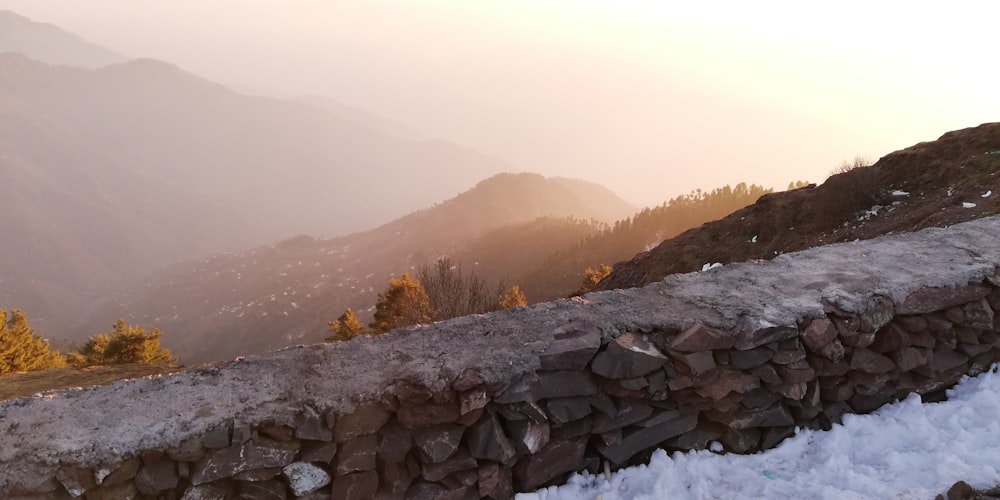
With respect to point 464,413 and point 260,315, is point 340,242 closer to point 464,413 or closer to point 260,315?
point 260,315

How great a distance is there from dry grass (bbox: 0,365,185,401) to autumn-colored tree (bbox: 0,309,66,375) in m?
13.7

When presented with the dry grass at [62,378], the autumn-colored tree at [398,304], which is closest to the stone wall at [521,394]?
the dry grass at [62,378]

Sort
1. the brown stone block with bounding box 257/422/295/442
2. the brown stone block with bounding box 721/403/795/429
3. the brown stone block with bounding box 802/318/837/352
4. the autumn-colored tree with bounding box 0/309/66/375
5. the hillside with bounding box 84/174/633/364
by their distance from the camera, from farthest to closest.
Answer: the hillside with bounding box 84/174/633/364
the autumn-colored tree with bounding box 0/309/66/375
the brown stone block with bounding box 802/318/837/352
the brown stone block with bounding box 721/403/795/429
the brown stone block with bounding box 257/422/295/442

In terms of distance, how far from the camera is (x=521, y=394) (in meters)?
4.57

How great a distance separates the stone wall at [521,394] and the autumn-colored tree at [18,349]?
25818 millimetres

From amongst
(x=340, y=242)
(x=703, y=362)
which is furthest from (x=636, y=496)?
(x=340, y=242)

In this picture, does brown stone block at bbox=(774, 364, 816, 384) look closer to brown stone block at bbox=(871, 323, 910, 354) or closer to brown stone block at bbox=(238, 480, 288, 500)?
brown stone block at bbox=(871, 323, 910, 354)

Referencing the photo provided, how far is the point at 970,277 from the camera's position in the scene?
609 centimetres

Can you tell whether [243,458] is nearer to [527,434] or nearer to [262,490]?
[262,490]

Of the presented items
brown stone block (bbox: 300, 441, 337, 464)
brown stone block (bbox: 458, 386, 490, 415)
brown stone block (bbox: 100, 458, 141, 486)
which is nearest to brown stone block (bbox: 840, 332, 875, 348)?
brown stone block (bbox: 458, 386, 490, 415)

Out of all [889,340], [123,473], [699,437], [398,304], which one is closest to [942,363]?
[889,340]

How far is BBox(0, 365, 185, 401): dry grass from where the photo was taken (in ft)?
35.0

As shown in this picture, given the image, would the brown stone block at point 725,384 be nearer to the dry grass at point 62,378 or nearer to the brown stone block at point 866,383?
the brown stone block at point 866,383

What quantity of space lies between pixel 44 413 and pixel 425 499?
3.21 metres
